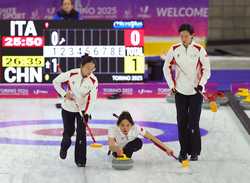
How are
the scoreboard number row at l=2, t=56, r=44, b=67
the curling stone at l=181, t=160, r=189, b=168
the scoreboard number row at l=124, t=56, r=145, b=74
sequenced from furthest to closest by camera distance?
the scoreboard number row at l=124, t=56, r=145, b=74
the scoreboard number row at l=2, t=56, r=44, b=67
the curling stone at l=181, t=160, r=189, b=168

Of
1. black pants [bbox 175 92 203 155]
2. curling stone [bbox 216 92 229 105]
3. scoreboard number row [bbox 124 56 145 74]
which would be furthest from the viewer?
scoreboard number row [bbox 124 56 145 74]

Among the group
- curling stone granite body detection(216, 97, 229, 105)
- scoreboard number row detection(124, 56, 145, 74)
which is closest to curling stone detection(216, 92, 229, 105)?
curling stone granite body detection(216, 97, 229, 105)

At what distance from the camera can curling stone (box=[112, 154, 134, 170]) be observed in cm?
807

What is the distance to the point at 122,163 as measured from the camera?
8086 millimetres

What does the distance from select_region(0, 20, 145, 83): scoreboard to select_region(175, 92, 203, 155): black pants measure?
229 inches

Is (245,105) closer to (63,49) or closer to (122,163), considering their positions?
(63,49)

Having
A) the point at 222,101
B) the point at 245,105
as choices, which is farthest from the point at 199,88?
the point at 222,101

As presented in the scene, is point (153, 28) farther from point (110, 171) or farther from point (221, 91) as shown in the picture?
point (110, 171)

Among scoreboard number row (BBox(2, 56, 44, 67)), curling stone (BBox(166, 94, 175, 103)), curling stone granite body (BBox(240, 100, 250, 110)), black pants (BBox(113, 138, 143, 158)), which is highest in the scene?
scoreboard number row (BBox(2, 56, 44, 67))

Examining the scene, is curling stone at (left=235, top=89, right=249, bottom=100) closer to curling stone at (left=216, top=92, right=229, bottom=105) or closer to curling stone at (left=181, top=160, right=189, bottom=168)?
curling stone at (left=216, top=92, right=229, bottom=105)

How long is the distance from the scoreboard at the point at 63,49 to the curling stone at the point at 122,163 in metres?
6.43

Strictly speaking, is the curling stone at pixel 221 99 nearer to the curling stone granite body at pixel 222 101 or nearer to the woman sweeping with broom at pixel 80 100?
the curling stone granite body at pixel 222 101

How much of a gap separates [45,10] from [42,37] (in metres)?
3.24

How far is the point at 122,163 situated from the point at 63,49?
21.8 ft
